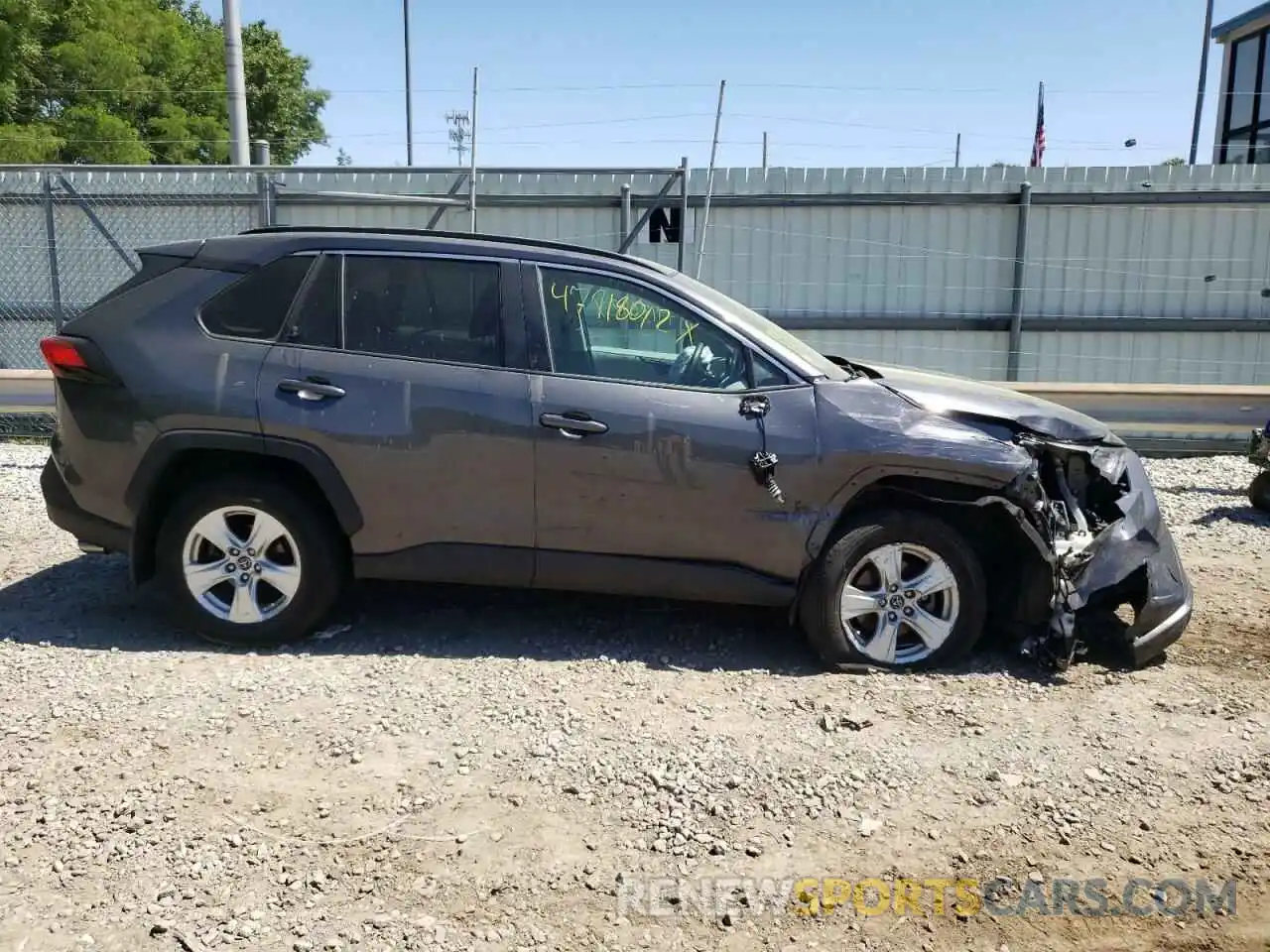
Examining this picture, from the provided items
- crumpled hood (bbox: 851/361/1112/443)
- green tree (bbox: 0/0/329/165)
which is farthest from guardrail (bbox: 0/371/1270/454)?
green tree (bbox: 0/0/329/165)

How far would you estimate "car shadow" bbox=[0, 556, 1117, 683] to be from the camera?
15.6 feet

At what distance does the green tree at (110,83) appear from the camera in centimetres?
2828

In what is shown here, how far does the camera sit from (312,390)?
4578 millimetres

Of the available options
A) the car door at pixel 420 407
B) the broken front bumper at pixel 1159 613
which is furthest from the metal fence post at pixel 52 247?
the broken front bumper at pixel 1159 613

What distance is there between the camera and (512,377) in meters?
4.56

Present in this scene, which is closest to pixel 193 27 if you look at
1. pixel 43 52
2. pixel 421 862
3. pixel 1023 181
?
pixel 43 52

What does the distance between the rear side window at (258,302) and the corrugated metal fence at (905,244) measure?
6.17 metres

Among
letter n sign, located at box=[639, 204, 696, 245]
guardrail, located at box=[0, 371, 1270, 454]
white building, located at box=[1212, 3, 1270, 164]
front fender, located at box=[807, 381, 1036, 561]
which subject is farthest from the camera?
white building, located at box=[1212, 3, 1270, 164]

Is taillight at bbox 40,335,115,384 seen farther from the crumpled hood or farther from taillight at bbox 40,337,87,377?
the crumpled hood

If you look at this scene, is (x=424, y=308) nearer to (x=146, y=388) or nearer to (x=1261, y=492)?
(x=146, y=388)

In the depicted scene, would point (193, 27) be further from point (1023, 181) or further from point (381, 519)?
point (381, 519)

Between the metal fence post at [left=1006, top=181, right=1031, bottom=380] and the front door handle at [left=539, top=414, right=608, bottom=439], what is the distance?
7.73 metres

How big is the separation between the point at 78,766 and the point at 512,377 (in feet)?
7.34

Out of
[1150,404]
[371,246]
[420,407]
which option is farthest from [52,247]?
[1150,404]
